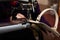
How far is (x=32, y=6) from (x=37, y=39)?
0.17 metres

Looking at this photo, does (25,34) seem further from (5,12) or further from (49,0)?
(49,0)

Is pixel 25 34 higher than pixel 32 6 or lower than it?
lower

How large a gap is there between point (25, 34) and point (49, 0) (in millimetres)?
2326

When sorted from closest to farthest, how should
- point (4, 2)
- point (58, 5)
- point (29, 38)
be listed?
point (4, 2) < point (29, 38) < point (58, 5)

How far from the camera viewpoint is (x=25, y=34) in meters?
0.58

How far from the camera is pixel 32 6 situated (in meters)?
0.67

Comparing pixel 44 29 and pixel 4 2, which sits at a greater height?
pixel 4 2

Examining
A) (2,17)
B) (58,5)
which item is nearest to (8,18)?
(2,17)

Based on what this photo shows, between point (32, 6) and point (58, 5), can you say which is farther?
point (58, 5)

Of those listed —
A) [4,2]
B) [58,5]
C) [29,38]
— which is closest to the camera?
[4,2]

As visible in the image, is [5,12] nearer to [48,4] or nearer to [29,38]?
[29,38]

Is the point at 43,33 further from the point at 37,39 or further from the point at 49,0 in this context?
the point at 49,0

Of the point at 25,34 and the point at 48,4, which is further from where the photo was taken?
the point at 48,4

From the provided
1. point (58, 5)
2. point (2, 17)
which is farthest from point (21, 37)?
point (58, 5)
